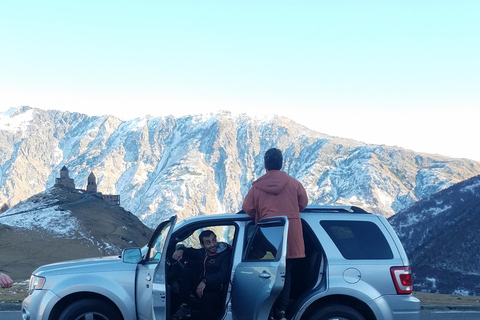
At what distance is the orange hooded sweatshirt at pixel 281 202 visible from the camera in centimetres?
746

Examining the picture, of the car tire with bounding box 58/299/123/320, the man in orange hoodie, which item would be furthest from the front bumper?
the man in orange hoodie

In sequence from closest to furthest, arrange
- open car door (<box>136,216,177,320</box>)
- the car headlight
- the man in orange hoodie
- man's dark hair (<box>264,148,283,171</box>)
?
open car door (<box>136,216,177,320</box>), the man in orange hoodie, the car headlight, man's dark hair (<box>264,148,283,171</box>)

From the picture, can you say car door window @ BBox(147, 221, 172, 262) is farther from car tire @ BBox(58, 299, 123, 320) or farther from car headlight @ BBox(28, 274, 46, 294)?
car headlight @ BBox(28, 274, 46, 294)

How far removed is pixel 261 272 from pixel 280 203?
1033 millimetres

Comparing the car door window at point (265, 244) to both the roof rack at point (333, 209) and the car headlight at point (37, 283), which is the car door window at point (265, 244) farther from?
the car headlight at point (37, 283)

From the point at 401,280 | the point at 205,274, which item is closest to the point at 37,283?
the point at 205,274

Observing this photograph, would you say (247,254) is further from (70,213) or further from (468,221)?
(468,221)

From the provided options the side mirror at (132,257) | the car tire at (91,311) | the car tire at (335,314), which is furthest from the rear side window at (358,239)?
the car tire at (91,311)

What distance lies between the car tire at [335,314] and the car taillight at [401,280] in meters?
0.64

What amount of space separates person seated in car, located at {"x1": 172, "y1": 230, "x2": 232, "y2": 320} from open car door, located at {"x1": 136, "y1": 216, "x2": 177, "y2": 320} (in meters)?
0.36

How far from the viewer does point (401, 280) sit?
749 cm

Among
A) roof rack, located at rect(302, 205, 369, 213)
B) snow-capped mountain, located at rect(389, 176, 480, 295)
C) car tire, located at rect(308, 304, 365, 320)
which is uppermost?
roof rack, located at rect(302, 205, 369, 213)

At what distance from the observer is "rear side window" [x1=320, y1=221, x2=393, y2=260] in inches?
301

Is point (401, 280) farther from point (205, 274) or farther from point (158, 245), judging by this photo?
point (158, 245)
